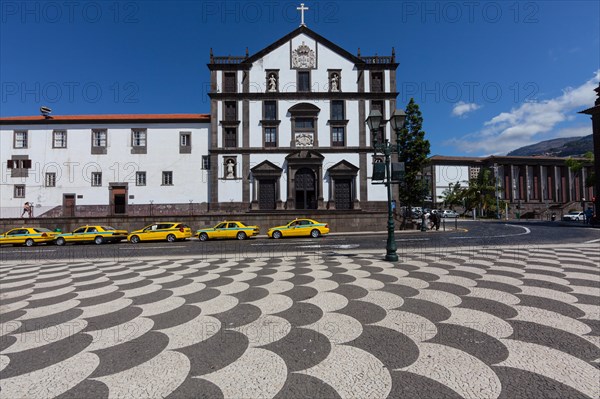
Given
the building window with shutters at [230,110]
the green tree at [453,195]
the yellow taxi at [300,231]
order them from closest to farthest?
the yellow taxi at [300,231] < the building window with shutters at [230,110] < the green tree at [453,195]

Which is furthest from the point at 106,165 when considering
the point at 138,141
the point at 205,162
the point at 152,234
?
the point at 152,234

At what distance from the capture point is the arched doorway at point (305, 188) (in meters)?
30.9

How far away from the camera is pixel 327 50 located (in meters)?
32.0

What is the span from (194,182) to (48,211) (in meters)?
15.4

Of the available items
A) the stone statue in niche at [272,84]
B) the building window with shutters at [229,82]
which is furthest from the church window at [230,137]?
the stone statue in niche at [272,84]

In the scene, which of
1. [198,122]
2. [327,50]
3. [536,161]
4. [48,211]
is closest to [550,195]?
[536,161]

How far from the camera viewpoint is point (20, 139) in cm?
3034

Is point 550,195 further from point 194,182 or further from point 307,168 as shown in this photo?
point 194,182

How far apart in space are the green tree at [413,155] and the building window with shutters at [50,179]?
1521 inches

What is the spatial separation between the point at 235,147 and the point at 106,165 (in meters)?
14.3

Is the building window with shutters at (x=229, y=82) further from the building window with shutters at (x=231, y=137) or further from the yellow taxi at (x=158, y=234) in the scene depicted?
the yellow taxi at (x=158, y=234)

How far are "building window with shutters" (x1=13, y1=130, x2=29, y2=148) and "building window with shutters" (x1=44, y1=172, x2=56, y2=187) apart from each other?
413 cm

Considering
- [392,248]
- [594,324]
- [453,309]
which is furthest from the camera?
[392,248]

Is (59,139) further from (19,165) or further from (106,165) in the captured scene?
(106,165)
